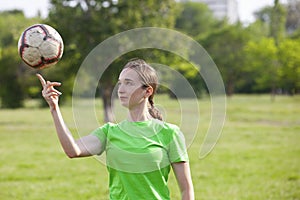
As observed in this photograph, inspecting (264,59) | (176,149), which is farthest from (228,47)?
(176,149)

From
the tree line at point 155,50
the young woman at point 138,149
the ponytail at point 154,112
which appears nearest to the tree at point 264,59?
the tree line at point 155,50

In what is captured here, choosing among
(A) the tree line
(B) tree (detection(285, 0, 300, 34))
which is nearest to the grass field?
(A) the tree line

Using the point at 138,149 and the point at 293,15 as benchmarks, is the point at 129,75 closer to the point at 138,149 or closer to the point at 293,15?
the point at 138,149

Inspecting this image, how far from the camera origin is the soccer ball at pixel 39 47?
13.8ft

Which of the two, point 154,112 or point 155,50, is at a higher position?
point 155,50

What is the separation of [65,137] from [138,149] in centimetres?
45

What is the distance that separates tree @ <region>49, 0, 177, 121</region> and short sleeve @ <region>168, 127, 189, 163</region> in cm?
2229

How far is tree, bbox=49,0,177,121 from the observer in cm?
2608

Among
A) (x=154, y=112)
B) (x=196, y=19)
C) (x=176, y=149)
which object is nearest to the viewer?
(x=176, y=149)

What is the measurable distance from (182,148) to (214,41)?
199 feet

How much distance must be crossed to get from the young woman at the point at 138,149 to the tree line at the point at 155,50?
4.31 metres

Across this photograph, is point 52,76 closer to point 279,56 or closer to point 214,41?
point 279,56

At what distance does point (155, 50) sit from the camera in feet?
87.1

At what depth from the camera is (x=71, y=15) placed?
86.2 feet
